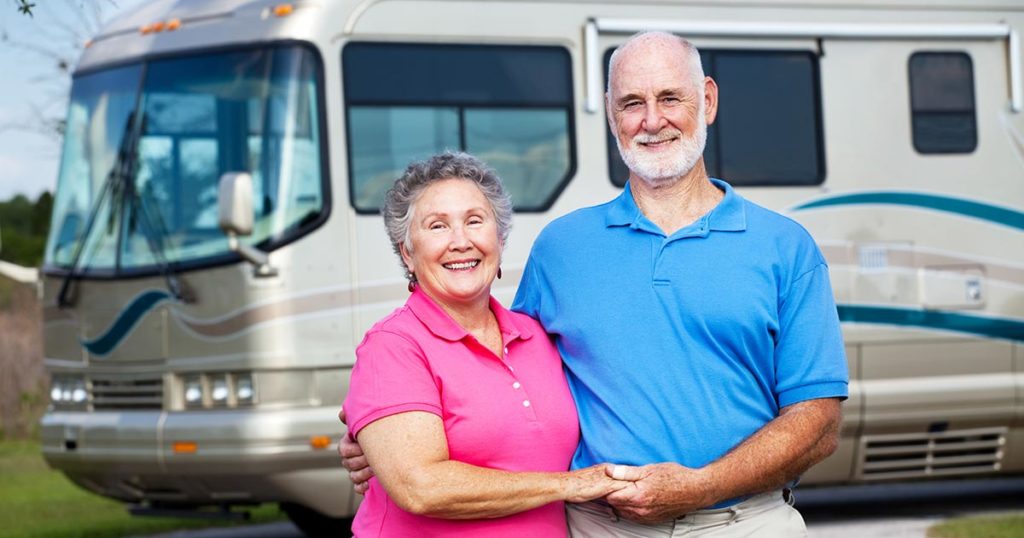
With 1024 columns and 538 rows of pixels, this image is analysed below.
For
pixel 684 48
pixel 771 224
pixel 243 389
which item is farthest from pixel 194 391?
pixel 771 224

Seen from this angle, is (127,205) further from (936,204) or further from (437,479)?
(437,479)

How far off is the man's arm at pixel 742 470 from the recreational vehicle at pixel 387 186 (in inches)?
214

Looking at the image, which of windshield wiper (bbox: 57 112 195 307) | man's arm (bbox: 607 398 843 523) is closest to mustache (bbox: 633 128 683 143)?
man's arm (bbox: 607 398 843 523)

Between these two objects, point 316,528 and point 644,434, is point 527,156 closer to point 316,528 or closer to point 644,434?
point 316,528

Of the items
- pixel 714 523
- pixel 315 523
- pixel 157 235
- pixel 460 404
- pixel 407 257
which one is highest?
pixel 157 235

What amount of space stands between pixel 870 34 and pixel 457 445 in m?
7.14

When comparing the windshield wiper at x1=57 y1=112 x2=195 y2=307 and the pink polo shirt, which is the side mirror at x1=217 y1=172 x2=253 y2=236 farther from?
the pink polo shirt

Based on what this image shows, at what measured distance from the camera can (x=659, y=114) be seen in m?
3.92

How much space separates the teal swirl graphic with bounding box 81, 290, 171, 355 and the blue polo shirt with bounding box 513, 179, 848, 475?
5873mm

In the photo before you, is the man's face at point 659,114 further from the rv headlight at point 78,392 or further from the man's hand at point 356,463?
the rv headlight at point 78,392

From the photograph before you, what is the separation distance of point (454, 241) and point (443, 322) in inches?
7.3

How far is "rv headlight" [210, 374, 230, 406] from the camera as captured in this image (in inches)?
356

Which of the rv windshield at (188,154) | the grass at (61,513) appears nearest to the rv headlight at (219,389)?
the rv windshield at (188,154)

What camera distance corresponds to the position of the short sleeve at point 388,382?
11.5 ft
